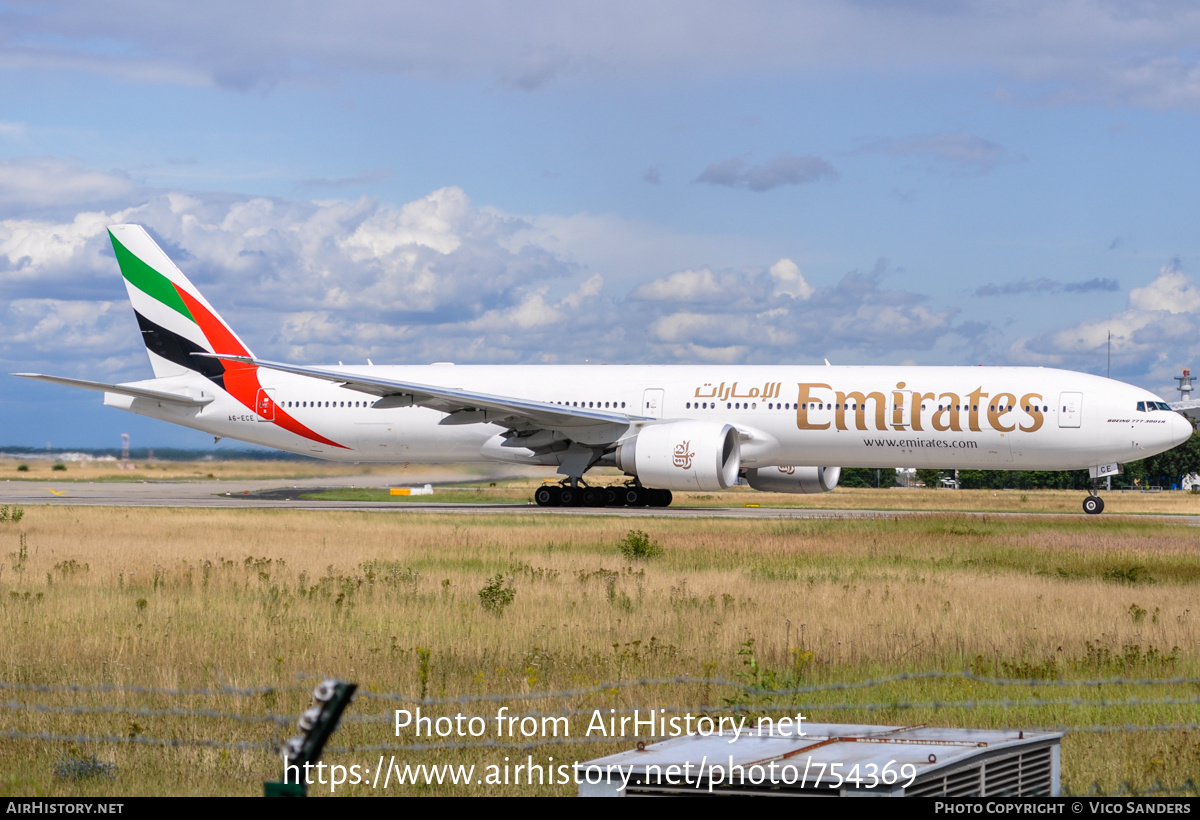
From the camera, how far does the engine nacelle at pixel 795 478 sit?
114ft

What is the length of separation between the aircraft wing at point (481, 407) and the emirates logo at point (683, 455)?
2406mm

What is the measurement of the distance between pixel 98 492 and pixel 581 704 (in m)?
37.5

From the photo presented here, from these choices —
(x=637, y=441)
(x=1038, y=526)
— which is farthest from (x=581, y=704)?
(x=637, y=441)

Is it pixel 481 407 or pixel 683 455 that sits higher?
pixel 481 407

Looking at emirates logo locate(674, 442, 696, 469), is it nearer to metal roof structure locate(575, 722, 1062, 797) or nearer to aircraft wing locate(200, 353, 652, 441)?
aircraft wing locate(200, 353, 652, 441)

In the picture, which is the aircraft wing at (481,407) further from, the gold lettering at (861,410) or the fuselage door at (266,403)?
the gold lettering at (861,410)

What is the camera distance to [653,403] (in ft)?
105

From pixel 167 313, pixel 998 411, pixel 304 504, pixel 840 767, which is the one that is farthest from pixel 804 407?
pixel 840 767

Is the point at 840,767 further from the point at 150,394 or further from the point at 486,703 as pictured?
the point at 150,394

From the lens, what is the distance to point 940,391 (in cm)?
2941

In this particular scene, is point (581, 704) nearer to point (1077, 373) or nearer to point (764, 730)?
point (764, 730)

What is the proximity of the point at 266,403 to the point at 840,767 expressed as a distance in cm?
3171

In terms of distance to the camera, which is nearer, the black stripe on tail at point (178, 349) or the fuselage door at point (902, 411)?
the fuselage door at point (902, 411)

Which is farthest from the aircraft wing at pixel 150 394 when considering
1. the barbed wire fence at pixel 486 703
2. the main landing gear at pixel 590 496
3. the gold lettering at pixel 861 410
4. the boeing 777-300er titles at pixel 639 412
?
the barbed wire fence at pixel 486 703
